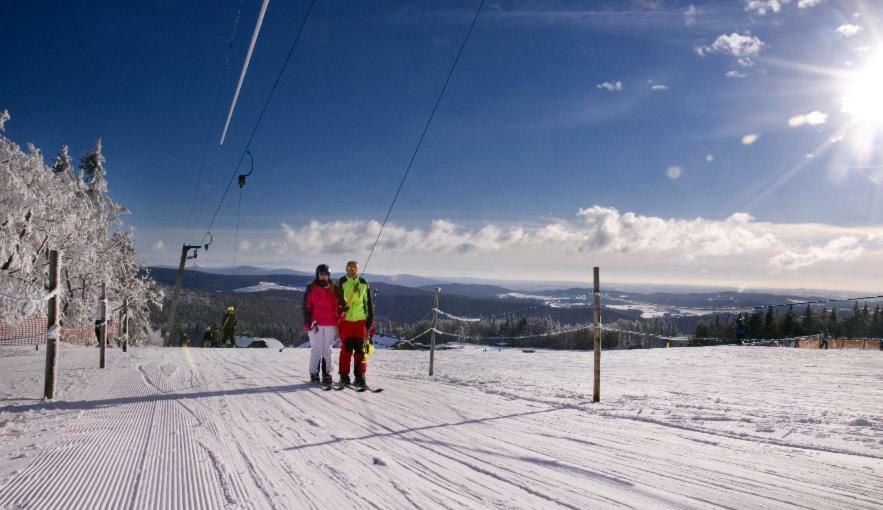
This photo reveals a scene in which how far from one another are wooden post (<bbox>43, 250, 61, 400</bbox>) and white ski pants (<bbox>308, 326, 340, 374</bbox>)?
3.68m

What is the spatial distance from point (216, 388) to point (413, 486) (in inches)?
220

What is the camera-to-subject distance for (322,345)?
8.59m

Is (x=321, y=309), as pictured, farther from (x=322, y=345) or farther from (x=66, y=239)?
(x=66, y=239)

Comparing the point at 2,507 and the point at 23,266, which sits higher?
the point at 23,266

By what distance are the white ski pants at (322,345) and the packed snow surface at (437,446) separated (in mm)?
653

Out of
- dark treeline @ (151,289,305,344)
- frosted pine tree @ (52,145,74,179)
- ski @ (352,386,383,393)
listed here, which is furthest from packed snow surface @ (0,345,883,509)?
dark treeline @ (151,289,305,344)

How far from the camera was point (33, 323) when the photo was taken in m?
23.8

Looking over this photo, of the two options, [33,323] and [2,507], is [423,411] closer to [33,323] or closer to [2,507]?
[2,507]

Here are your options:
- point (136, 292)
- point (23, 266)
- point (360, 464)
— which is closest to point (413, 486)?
point (360, 464)

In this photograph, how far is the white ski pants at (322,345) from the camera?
8492 mm

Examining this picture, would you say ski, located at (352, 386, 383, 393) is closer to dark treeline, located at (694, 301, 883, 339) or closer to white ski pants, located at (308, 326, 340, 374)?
white ski pants, located at (308, 326, 340, 374)

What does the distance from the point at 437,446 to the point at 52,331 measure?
635 centimetres

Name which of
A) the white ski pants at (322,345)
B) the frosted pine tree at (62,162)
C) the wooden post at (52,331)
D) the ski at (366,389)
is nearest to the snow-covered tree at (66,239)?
the frosted pine tree at (62,162)

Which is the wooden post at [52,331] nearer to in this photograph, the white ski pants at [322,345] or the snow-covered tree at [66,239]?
the white ski pants at [322,345]
